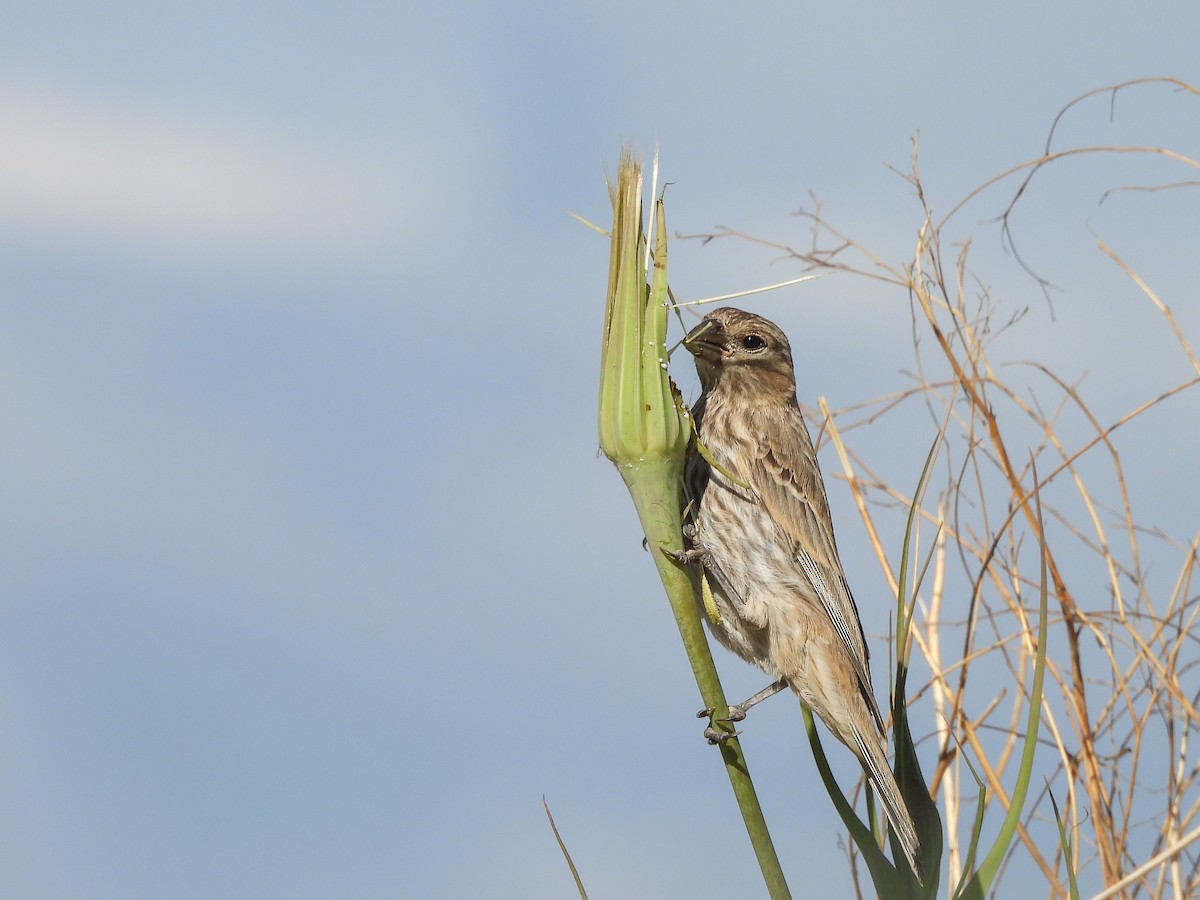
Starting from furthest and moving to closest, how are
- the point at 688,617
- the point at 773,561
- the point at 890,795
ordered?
the point at 773,561 < the point at 890,795 < the point at 688,617

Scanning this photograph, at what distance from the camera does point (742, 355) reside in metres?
4.20

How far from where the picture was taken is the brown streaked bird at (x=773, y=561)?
12.6 ft

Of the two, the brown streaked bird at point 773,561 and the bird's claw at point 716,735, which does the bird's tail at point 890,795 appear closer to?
the brown streaked bird at point 773,561

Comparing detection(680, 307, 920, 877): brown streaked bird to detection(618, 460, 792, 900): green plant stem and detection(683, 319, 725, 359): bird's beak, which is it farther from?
detection(618, 460, 792, 900): green plant stem

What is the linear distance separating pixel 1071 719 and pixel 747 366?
165 centimetres

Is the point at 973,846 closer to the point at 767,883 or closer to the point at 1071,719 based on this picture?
the point at 767,883

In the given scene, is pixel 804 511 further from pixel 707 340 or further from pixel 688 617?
pixel 688 617

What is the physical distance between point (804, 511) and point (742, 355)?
22.8 inches

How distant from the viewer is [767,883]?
2.87 m

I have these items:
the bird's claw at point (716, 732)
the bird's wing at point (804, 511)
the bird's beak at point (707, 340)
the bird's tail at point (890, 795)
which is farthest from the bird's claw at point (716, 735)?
the bird's beak at point (707, 340)

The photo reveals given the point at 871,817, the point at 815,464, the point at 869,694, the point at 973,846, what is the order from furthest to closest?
the point at 815,464 → the point at 869,694 → the point at 871,817 → the point at 973,846

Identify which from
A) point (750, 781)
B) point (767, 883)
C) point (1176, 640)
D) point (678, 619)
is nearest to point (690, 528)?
point (678, 619)

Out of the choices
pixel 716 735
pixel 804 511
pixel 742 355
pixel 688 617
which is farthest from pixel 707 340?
pixel 716 735

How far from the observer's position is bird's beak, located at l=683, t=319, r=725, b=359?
398 cm
